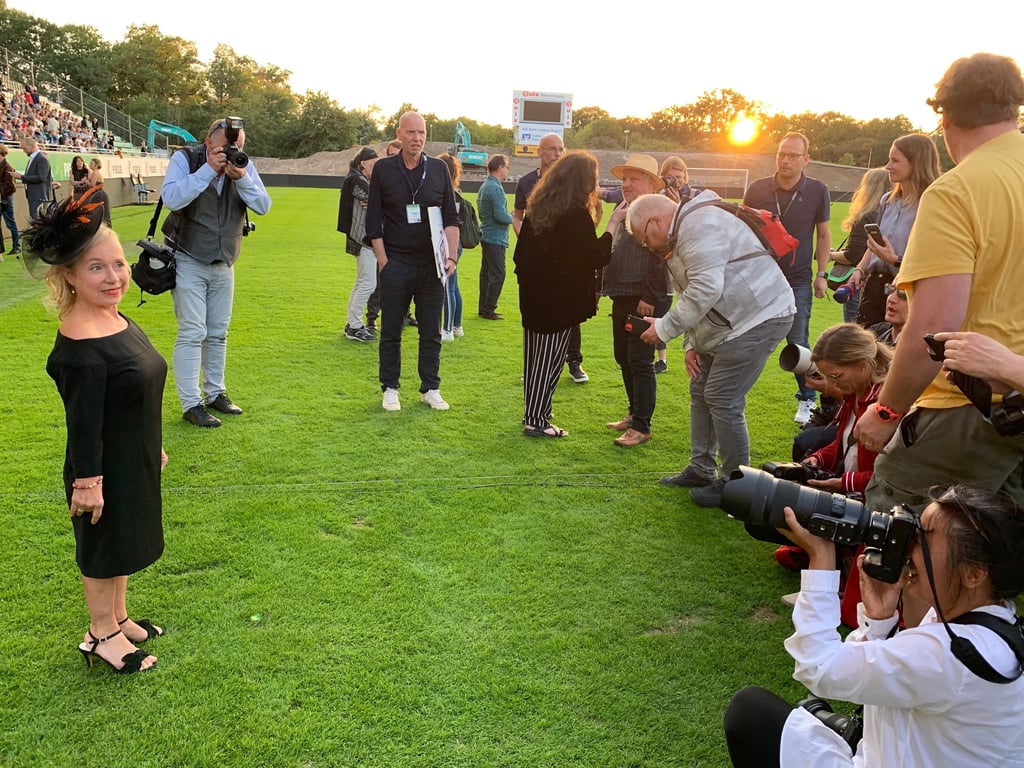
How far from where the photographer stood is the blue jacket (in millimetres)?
7812

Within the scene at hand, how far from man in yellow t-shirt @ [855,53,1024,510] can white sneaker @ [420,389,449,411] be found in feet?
12.1

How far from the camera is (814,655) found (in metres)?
1.51

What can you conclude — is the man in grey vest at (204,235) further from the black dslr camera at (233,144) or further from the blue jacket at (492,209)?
the blue jacket at (492,209)

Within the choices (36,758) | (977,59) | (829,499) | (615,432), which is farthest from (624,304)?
(36,758)

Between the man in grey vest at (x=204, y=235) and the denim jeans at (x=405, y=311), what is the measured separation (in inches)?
38.0

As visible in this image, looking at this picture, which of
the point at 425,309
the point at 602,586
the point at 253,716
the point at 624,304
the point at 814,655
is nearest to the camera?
the point at 814,655

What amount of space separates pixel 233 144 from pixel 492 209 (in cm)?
370

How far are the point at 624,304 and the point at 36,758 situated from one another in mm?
3821

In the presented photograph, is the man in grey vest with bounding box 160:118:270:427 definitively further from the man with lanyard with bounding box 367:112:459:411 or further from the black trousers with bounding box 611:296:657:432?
the black trousers with bounding box 611:296:657:432

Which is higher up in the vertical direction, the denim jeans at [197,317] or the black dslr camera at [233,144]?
the black dslr camera at [233,144]

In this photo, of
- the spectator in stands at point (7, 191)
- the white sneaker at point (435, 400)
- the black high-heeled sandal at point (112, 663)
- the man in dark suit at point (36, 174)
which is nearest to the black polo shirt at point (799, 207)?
the white sneaker at point (435, 400)

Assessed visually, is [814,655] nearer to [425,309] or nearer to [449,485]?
[449,485]

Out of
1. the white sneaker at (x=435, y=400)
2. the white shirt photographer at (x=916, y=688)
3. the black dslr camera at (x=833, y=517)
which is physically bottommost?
the white sneaker at (x=435, y=400)

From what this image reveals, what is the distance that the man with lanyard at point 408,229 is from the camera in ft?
16.4
